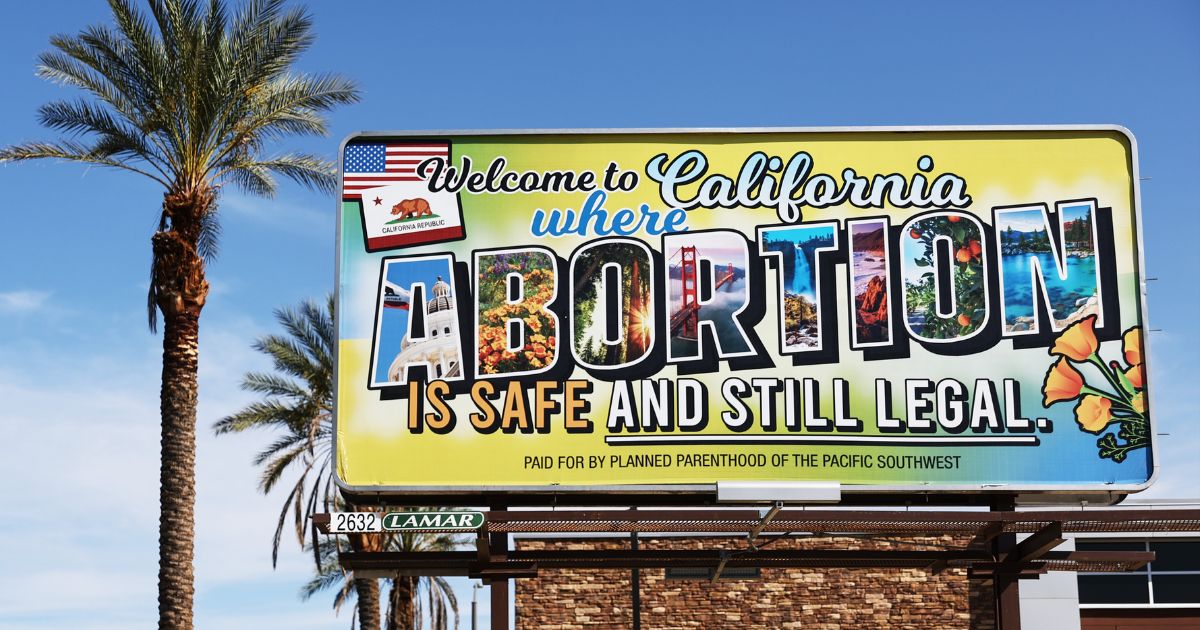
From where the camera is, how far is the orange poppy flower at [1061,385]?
1717 centimetres

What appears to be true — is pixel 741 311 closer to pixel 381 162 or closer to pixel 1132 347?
→ pixel 1132 347

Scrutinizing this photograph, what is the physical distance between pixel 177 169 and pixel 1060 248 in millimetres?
14742

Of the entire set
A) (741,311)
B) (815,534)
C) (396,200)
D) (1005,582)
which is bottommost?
(1005,582)

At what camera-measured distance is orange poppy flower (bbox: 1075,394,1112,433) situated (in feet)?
56.0

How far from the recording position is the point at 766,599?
90.7ft

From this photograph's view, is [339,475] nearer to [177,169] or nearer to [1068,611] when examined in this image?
[177,169]

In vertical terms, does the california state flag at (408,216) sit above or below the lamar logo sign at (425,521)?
above

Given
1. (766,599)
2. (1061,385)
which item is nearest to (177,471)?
(766,599)

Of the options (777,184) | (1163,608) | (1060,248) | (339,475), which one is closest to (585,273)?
(777,184)

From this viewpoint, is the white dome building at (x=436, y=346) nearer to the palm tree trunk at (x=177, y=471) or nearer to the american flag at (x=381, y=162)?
the american flag at (x=381, y=162)

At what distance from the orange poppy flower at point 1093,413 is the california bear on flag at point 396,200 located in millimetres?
8019

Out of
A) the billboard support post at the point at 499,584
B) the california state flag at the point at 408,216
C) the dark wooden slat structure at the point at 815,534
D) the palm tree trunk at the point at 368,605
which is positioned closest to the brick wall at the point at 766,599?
the palm tree trunk at the point at 368,605

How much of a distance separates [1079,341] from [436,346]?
8.04 meters

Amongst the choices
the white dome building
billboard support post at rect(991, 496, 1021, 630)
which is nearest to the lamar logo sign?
the white dome building
